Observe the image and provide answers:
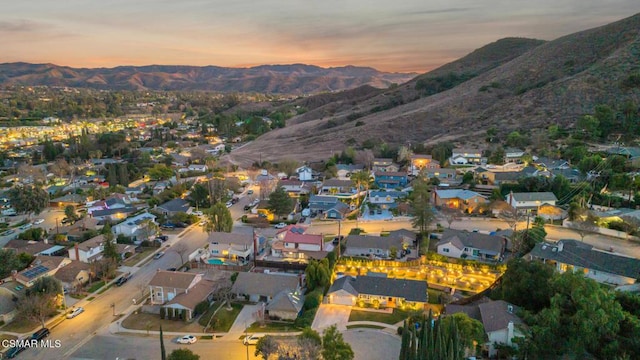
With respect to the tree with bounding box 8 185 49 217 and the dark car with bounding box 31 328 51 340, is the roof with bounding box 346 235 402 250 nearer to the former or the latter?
the dark car with bounding box 31 328 51 340

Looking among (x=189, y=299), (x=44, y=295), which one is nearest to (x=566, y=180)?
(x=189, y=299)

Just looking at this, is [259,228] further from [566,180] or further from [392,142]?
[392,142]

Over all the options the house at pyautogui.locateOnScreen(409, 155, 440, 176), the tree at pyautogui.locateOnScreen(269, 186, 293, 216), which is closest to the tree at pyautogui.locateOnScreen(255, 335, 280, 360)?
the tree at pyautogui.locateOnScreen(269, 186, 293, 216)

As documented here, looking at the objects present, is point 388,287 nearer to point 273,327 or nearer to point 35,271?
point 273,327

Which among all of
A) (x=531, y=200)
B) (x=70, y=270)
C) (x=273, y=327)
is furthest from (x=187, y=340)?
(x=531, y=200)

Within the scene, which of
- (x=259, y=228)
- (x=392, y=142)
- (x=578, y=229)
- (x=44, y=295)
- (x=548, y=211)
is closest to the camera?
(x=44, y=295)

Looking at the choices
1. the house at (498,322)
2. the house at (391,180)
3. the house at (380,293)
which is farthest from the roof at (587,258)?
the house at (391,180)
